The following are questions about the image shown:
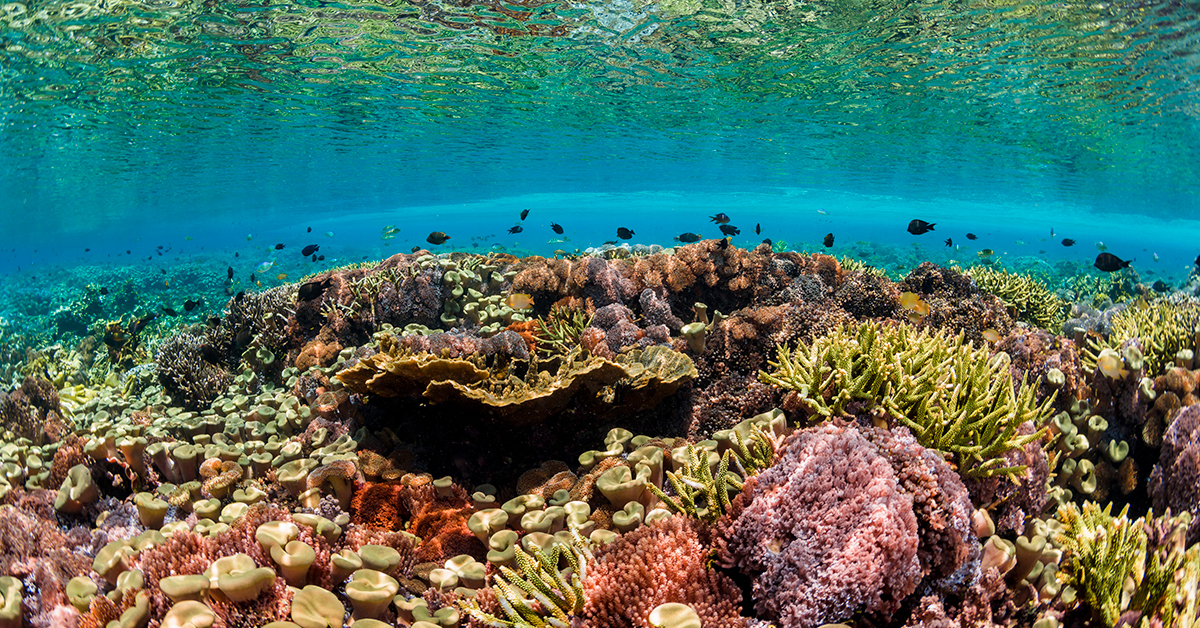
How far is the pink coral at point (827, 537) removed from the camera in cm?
231

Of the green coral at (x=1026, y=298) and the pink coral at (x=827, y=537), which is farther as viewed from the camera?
the green coral at (x=1026, y=298)

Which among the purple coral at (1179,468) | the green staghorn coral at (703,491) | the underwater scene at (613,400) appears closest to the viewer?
the underwater scene at (613,400)

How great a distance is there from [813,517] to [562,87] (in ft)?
68.6

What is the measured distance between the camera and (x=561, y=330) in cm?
666

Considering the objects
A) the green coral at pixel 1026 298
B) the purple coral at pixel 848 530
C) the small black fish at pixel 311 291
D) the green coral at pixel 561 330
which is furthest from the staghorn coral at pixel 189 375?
the green coral at pixel 1026 298

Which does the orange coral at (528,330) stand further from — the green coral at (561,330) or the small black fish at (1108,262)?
the small black fish at (1108,262)

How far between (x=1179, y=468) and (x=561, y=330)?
5.66 m

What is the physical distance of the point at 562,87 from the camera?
21.0 m

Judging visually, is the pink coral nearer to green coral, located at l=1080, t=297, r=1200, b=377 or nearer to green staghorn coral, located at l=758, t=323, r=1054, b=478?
green staghorn coral, located at l=758, t=323, r=1054, b=478

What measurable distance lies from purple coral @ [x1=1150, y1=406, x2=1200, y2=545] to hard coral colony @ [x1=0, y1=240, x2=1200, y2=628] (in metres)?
0.02

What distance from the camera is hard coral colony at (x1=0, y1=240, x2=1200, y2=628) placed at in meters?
2.60

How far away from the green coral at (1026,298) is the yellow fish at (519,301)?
30.4ft

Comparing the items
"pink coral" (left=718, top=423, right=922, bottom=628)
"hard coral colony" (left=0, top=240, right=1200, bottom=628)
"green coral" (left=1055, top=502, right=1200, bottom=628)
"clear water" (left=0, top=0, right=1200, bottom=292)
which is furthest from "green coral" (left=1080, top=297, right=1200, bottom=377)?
"clear water" (left=0, top=0, right=1200, bottom=292)

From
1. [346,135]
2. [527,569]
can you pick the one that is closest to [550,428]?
[527,569]
